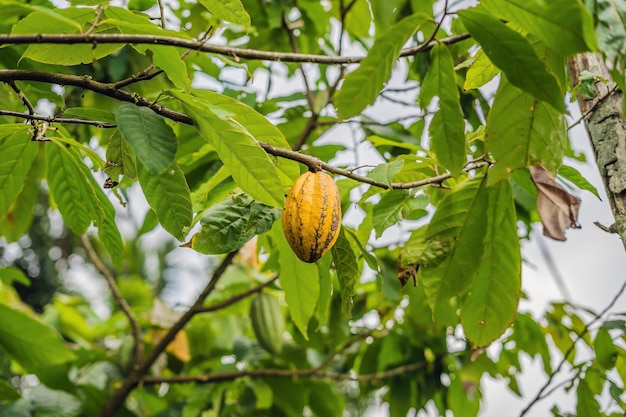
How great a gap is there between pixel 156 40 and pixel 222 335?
1.91 m

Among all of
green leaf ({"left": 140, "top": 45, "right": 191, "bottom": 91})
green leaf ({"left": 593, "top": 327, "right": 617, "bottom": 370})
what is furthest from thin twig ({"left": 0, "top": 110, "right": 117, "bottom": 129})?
green leaf ({"left": 593, "top": 327, "right": 617, "bottom": 370})

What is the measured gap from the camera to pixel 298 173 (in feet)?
3.39

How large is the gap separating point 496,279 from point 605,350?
24.4 inches

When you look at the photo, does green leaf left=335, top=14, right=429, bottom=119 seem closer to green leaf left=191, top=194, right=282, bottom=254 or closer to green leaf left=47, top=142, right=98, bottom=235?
green leaf left=191, top=194, right=282, bottom=254

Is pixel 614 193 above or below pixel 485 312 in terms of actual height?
above

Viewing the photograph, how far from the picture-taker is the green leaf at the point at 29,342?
1.73 meters

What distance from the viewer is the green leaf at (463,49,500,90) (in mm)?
1014

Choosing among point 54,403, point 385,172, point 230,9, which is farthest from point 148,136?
point 54,403

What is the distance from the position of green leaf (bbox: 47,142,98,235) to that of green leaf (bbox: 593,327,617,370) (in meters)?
1.20

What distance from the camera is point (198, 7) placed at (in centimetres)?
203

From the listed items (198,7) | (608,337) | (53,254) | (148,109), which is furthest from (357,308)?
(53,254)

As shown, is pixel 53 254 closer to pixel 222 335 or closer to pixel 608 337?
pixel 222 335

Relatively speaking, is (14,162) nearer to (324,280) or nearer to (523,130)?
(324,280)

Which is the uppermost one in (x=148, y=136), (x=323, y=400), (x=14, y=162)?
(x=14, y=162)
